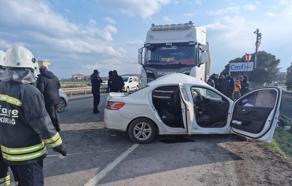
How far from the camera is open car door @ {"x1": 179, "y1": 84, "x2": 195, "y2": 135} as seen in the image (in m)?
6.09

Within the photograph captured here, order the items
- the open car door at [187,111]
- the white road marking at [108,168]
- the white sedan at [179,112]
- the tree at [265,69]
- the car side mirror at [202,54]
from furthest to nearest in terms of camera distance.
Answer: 1. the tree at [265,69]
2. the car side mirror at [202,54]
3. the open car door at [187,111]
4. the white sedan at [179,112]
5. the white road marking at [108,168]

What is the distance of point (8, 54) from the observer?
259 cm

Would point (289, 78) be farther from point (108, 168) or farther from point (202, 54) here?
point (108, 168)

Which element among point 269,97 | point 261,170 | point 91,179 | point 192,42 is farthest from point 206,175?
point 192,42

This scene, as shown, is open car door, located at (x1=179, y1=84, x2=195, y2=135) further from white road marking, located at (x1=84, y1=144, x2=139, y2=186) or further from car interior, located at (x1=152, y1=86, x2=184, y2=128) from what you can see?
white road marking, located at (x1=84, y1=144, x2=139, y2=186)

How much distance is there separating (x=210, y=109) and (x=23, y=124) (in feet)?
17.4

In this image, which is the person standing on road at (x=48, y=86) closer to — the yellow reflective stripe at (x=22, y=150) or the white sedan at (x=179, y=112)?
the white sedan at (x=179, y=112)

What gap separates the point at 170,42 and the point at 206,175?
747cm

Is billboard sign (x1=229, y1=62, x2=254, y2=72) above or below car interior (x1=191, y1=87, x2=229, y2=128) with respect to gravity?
above

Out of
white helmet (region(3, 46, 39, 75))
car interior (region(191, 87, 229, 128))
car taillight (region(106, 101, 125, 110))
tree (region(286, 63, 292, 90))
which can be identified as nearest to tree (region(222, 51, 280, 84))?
tree (region(286, 63, 292, 90))

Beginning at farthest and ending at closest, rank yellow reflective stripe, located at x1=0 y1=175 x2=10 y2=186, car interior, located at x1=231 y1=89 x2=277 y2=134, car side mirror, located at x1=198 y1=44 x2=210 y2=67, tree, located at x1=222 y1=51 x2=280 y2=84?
tree, located at x1=222 y1=51 x2=280 y2=84 → car side mirror, located at x1=198 y1=44 x2=210 y2=67 → car interior, located at x1=231 y1=89 x2=277 y2=134 → yellow reflective stripe, located at x1=0 y1=175 x2=10 y2=186

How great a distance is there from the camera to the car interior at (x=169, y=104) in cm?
653

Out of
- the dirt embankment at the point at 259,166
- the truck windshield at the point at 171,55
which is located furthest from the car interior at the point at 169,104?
the truck windshield at the point at 171,55

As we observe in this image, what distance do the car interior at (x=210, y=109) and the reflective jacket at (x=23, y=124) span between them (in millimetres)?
4656
